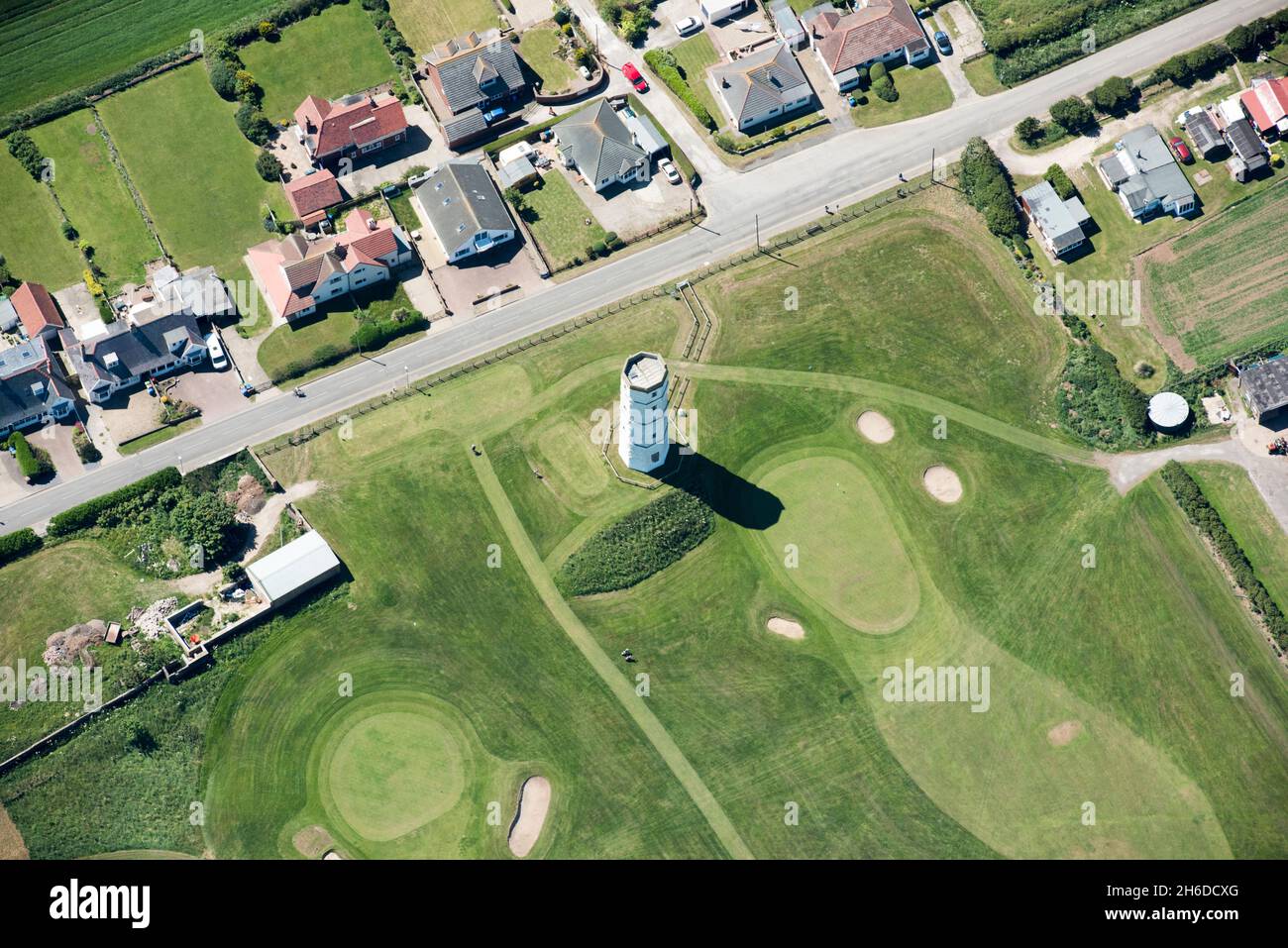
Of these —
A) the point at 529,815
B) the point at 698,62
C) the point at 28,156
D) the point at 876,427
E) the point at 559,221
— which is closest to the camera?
the point at 529,815

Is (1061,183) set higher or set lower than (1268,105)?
higher

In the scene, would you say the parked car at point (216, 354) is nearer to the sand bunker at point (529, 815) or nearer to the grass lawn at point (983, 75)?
the sand bunker at point (529, 815)

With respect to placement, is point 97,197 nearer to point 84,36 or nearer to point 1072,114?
point 84,36

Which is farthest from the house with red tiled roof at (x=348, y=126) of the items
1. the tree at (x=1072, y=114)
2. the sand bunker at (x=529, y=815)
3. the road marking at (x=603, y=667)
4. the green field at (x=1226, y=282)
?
the green field at (x=1226, y=282)

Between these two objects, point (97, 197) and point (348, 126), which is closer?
point (348, 126)

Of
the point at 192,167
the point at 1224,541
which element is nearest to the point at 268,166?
the point at 192,167

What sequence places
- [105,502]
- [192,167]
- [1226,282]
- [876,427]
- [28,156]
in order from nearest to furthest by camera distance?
[105,502] → [876,427] → [1226,282] → [28,156] → [192,167]

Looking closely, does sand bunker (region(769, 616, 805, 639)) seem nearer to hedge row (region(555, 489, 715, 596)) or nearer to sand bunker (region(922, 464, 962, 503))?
hedge row (region(555, 489, 715, 596))
